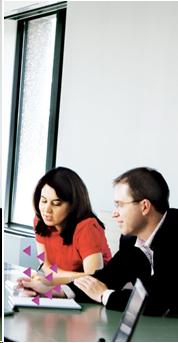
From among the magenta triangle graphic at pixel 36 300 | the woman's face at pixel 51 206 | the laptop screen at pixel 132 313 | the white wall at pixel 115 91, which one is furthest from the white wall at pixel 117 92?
the laptop screen at pixel 132 313

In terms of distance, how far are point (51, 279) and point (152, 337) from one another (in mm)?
547

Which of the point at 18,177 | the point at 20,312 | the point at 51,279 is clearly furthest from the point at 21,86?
the point at 20,312

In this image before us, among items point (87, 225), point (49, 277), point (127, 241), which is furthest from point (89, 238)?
point (49, 277)

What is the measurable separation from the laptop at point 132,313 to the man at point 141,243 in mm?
547

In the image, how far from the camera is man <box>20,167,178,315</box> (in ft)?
6.19

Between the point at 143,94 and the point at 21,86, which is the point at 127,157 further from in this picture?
the point at 21,86

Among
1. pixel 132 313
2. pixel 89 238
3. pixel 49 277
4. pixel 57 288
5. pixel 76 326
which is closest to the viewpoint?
pixel 132 313

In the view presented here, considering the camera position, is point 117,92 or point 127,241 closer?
point 127,241

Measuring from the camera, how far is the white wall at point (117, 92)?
7.21 feet

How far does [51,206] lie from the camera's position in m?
2.15

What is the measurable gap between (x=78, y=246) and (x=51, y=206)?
21 cm

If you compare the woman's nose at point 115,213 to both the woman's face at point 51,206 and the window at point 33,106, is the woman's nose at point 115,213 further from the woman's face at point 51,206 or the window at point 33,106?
the window at point 33,106

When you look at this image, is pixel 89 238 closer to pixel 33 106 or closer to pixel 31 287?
pixel 31 287

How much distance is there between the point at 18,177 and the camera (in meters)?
2.20
